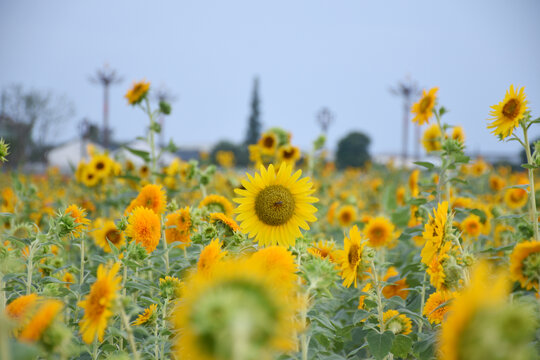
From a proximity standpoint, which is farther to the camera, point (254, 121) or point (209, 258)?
point (254, 121)

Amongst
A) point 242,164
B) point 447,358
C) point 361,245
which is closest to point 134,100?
point 361,245

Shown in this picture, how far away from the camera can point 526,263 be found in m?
1.22

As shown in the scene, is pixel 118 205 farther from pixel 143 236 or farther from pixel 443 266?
pixel 443 266

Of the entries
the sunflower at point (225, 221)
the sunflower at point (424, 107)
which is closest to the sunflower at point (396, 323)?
the sunflower at point (225, 221)

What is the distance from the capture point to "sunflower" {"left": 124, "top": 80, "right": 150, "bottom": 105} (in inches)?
127

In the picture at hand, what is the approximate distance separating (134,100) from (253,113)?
5115cm

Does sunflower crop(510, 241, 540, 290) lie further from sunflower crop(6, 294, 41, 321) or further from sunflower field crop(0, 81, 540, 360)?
sunflower crop(6, 294, 41, 321)

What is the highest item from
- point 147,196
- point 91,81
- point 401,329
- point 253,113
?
point 253,113

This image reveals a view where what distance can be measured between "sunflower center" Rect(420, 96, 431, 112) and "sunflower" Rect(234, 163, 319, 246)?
1620 millimetres

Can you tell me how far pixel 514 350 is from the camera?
1.70 ft

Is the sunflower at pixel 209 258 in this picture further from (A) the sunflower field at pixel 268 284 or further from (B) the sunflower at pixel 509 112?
(B) the sunflower at pixel 509 112

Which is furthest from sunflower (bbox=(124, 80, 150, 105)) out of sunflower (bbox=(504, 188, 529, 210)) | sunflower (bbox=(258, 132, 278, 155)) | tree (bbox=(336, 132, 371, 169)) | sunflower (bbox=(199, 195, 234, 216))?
tree (bbox=(336, 132, 371, 169))

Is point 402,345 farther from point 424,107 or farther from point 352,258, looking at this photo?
point 424,107

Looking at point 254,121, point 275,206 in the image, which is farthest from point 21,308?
point 254,121
